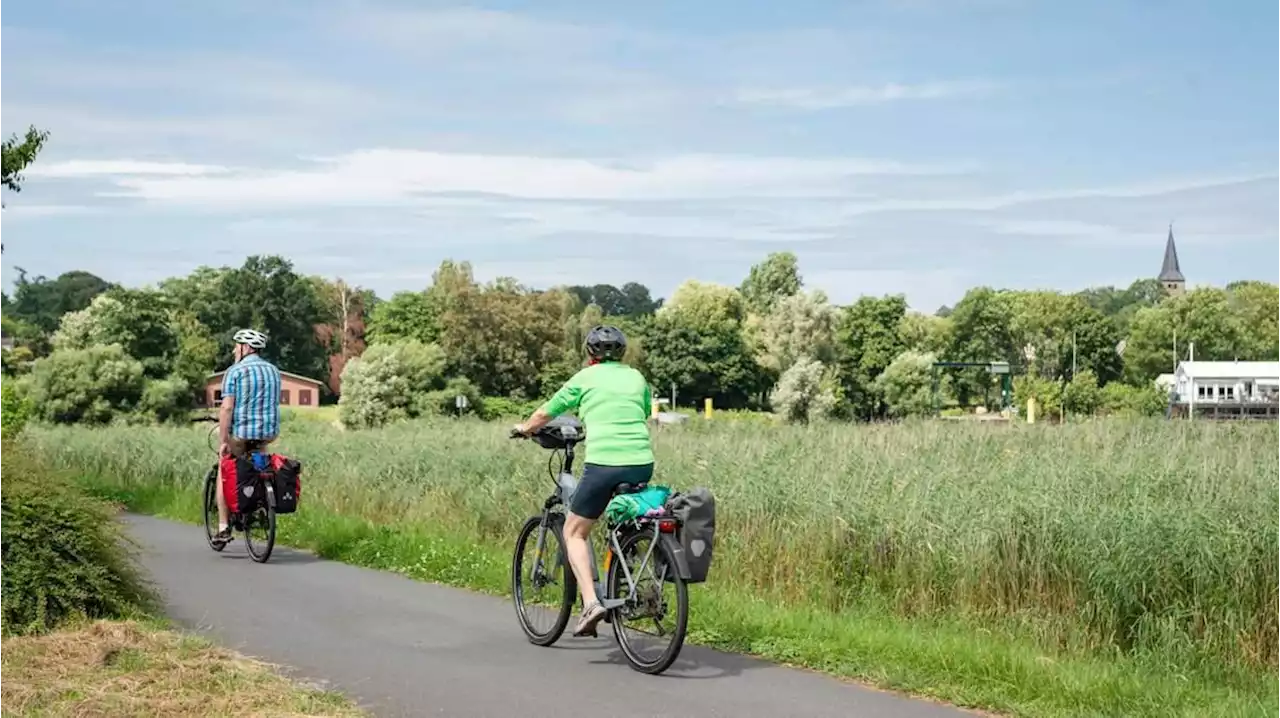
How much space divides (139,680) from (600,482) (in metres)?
2.78

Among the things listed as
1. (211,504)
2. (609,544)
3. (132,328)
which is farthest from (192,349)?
(609,544)

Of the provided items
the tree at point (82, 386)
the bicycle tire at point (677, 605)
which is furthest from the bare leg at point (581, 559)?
the tree at point (82, 386)

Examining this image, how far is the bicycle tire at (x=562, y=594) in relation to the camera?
9102 millimetres

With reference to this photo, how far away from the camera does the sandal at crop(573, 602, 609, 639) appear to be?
8.54 meters

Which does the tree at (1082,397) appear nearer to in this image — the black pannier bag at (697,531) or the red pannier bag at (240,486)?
the red pannier bag at (240,486)

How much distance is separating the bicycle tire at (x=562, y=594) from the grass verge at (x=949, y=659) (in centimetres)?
27

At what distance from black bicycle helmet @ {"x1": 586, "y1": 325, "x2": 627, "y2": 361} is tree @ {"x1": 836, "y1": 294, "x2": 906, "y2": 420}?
313 ft

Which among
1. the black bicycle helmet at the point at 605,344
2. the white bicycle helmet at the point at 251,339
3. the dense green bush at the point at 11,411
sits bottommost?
the dense green bush at the point at 11,411

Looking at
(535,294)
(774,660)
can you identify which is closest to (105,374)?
(535,294)

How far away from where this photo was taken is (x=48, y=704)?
6852 mm

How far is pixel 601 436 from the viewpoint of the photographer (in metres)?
8.55

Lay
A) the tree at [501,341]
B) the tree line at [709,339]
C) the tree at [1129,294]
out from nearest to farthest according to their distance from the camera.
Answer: the tree line at [709,339] < the tree at [501,341] < the tree at [1129,294]

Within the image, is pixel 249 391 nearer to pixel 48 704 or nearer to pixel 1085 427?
pixel 48 704

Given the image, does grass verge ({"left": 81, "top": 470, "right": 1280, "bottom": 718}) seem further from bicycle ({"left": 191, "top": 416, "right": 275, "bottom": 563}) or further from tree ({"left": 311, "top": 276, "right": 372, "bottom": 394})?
tree ({"left": 311, "top": 276, "right": 372, "bottom": 394})
